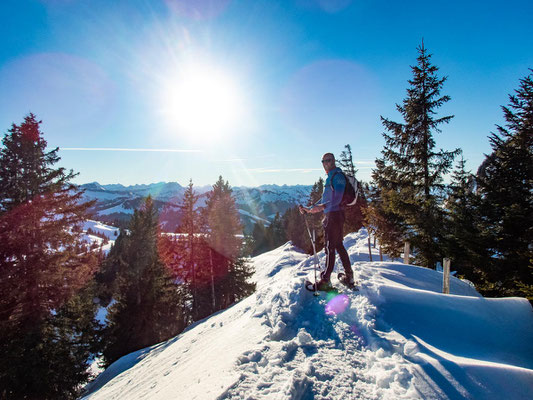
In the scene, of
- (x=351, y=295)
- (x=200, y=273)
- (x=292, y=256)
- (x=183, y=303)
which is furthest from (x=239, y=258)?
(x=351, y=295)

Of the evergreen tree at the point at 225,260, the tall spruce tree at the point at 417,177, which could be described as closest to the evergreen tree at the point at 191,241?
the evergreen tree at the point at 225,260

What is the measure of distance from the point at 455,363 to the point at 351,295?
7.46 feet

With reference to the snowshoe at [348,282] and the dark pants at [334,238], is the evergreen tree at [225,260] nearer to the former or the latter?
the snowshoe at [348,282]

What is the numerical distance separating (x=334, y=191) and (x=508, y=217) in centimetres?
943

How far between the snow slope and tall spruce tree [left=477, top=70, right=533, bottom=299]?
7.73 meters

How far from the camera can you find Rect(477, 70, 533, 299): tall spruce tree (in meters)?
9.41

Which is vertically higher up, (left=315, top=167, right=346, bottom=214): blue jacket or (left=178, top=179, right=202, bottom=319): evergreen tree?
(left=315, top=167, right=346, bottom=214): blue jacket

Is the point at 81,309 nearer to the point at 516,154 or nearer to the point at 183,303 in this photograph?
the point at 183,303

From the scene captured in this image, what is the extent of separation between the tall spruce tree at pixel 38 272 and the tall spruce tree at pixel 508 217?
20.0 m

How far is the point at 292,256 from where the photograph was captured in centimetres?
3900

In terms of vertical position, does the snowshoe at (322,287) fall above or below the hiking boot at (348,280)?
below

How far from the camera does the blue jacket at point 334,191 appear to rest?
5.27 metres

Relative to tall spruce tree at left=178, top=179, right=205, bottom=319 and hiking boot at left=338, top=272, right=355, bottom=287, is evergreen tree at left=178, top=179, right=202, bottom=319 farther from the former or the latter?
hiking boot at left=338, top=272, right=355, bottom=287

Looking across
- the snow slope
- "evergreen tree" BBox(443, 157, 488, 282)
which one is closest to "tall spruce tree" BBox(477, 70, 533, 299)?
"evergreen tree" BBox(443, 157, 488, 282)
